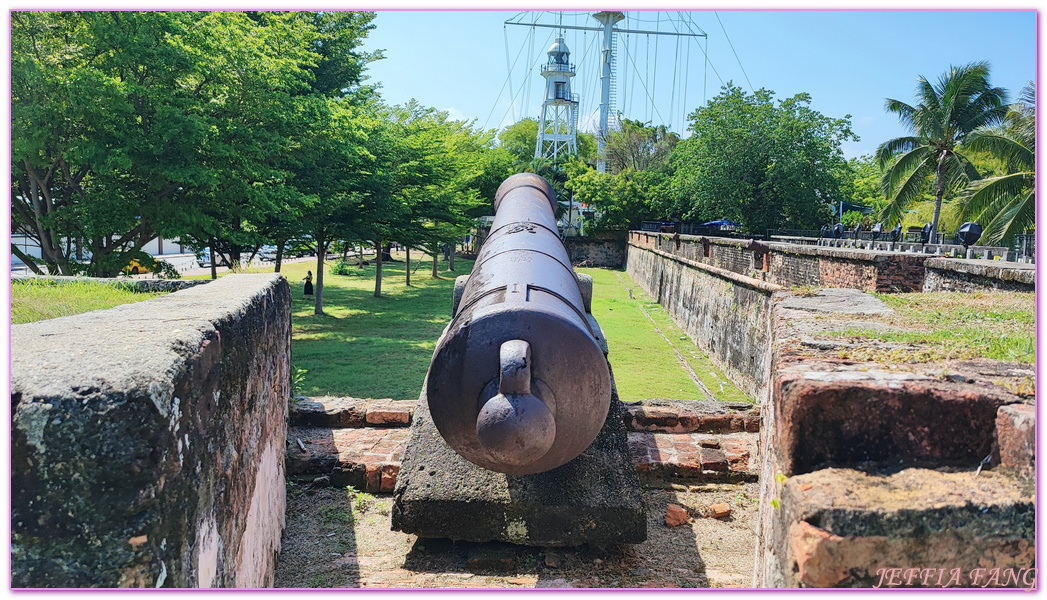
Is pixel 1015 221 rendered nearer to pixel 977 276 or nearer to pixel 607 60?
pixel 977 276

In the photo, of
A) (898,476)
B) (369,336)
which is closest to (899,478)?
(898,476)

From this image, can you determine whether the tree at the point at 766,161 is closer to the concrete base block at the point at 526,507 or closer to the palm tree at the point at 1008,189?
the palm tree at the point at 1008,189

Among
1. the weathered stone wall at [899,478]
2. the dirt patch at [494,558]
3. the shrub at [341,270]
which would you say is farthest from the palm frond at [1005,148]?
the shrub at [341,270]

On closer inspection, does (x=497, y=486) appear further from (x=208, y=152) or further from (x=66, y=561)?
(x=208, y=152)

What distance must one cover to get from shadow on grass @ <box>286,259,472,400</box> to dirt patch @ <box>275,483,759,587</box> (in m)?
3.51

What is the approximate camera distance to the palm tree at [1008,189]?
Result: 1259cm

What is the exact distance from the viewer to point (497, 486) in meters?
3.46

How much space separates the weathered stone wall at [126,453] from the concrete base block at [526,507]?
3.62 feet

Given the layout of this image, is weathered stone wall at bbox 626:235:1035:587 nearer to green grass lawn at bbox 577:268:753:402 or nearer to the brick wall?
the brick wall

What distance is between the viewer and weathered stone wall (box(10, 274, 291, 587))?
59.2 inches

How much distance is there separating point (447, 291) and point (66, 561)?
19.0 metres

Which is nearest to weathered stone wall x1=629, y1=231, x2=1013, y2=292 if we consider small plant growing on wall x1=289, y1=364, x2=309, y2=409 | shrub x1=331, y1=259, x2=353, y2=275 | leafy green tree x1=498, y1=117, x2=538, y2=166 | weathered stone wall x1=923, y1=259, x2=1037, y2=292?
weathered stone wall x1=923, y1=259, x2=1037, y2=292

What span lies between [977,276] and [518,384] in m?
4.43

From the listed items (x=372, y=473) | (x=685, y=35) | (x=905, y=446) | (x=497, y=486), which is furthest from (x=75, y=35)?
(x=685, y=35)
